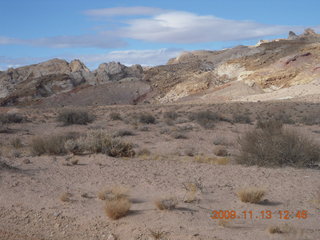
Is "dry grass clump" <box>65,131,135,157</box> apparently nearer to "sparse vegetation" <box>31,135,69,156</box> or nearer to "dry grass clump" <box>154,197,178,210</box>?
"sparse vegetation" <box>31,135,69,156</box>

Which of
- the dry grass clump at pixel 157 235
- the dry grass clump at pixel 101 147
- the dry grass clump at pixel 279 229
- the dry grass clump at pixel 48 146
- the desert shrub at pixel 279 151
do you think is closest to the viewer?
the dry grass clump at pixel 279 229

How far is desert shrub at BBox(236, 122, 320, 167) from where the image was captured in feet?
39.3

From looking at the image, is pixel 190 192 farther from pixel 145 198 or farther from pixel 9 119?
pixel 9 119

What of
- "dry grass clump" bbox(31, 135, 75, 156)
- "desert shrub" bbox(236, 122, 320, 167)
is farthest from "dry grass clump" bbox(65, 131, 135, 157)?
"desert shrub" bbox(236, 122, 320, 167)

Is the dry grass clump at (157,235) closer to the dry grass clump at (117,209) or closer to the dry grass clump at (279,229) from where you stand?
the dry grass clump at (117,209)

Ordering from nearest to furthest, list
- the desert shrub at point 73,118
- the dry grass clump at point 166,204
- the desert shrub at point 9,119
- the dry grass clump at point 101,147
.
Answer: the dry grass clump at point 166,204 → the dry grass clump at point 101,147 → the desert shrub at point 9,119 → the desert shrub at point 73,118

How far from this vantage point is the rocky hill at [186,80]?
2037 inches

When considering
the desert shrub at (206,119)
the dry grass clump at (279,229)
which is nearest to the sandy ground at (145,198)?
the dry grass clump at (279,229)
